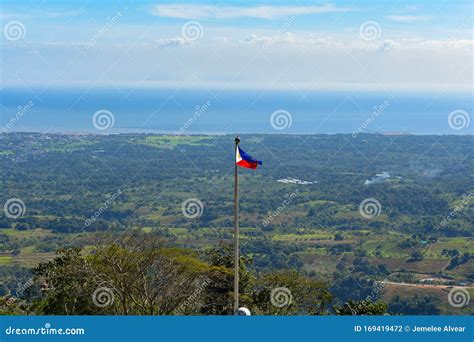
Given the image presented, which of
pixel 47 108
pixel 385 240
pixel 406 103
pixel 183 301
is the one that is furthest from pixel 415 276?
pixel 406 103

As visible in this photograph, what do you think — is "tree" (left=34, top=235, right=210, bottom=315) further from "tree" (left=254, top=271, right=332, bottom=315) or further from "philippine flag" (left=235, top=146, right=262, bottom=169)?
"philippine flag" (left=235, top=146, right=262, bottom=169)

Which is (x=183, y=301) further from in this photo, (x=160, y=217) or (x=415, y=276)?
(x=160, y=217)

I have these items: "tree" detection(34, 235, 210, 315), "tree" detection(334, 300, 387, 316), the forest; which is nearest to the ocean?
Result: the forest

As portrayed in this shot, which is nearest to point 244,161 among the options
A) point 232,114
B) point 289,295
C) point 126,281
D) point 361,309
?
point 126,281

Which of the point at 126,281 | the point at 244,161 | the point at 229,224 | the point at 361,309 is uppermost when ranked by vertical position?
the point at 229,224

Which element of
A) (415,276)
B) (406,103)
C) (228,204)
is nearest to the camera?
(415,276)

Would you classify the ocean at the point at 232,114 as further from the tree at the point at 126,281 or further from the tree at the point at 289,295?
the tree at the point at 126,281

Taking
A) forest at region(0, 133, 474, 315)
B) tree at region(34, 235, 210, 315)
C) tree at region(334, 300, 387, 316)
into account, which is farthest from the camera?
tree at region(334, 300, 387, 316)

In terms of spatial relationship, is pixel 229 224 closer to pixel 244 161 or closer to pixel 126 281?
pixel 126 281
